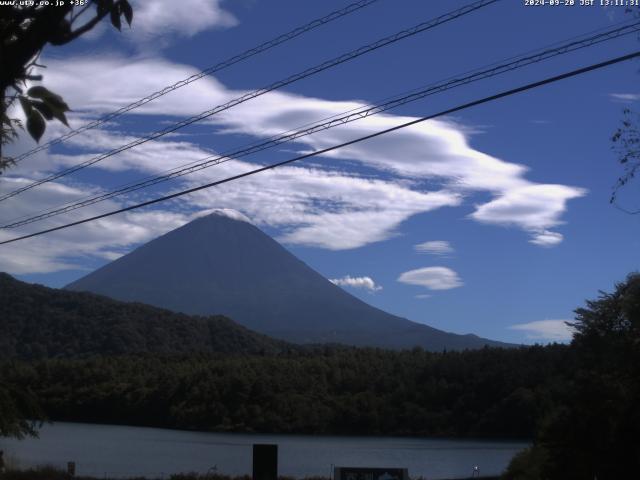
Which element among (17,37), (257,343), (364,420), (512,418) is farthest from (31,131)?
(257,343)

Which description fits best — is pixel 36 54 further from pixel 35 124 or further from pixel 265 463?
pixel 265 463

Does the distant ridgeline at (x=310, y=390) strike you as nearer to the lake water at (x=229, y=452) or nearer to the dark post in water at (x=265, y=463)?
the lake water at (x=229, y=452)

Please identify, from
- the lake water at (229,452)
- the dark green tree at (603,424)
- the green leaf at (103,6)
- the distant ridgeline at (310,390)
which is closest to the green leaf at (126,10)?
the green leaf at (103,6)

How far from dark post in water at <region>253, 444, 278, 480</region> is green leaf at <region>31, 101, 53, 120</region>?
11.0m

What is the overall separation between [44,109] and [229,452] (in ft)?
169

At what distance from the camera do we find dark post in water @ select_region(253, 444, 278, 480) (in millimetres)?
13883

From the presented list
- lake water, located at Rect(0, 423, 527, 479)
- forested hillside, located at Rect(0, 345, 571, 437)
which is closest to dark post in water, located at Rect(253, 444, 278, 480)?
lake water, located at Rect(0, 423, 527, 479)

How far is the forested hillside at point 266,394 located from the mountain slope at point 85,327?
15927 millimetres

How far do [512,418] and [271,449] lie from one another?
50165 millimetres

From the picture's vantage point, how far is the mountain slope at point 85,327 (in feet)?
306

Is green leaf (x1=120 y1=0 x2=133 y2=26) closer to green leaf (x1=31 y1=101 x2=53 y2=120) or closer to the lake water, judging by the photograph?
green leaf (x1=31 y1=101 x2=53 y2=120)

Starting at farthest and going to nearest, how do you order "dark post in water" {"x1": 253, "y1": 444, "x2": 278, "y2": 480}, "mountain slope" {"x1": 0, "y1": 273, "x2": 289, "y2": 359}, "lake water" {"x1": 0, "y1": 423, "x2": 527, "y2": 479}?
"mountain slope" {"x1": 0, "y1": 273, "x2": 289, "y2": 359} < "lake water" {"x1": 0, "y1": 423, "x2": 527, "y2": 479} < "dark post in water" {"x1": 253, "y1": 444, "x2": 278, "y2": 480}

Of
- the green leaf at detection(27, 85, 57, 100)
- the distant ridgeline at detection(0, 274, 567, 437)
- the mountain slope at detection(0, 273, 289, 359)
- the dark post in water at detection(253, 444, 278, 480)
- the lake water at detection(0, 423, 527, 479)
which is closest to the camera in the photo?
the green leaf at detection(27, 85, 57, 100)

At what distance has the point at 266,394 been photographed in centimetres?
7388
